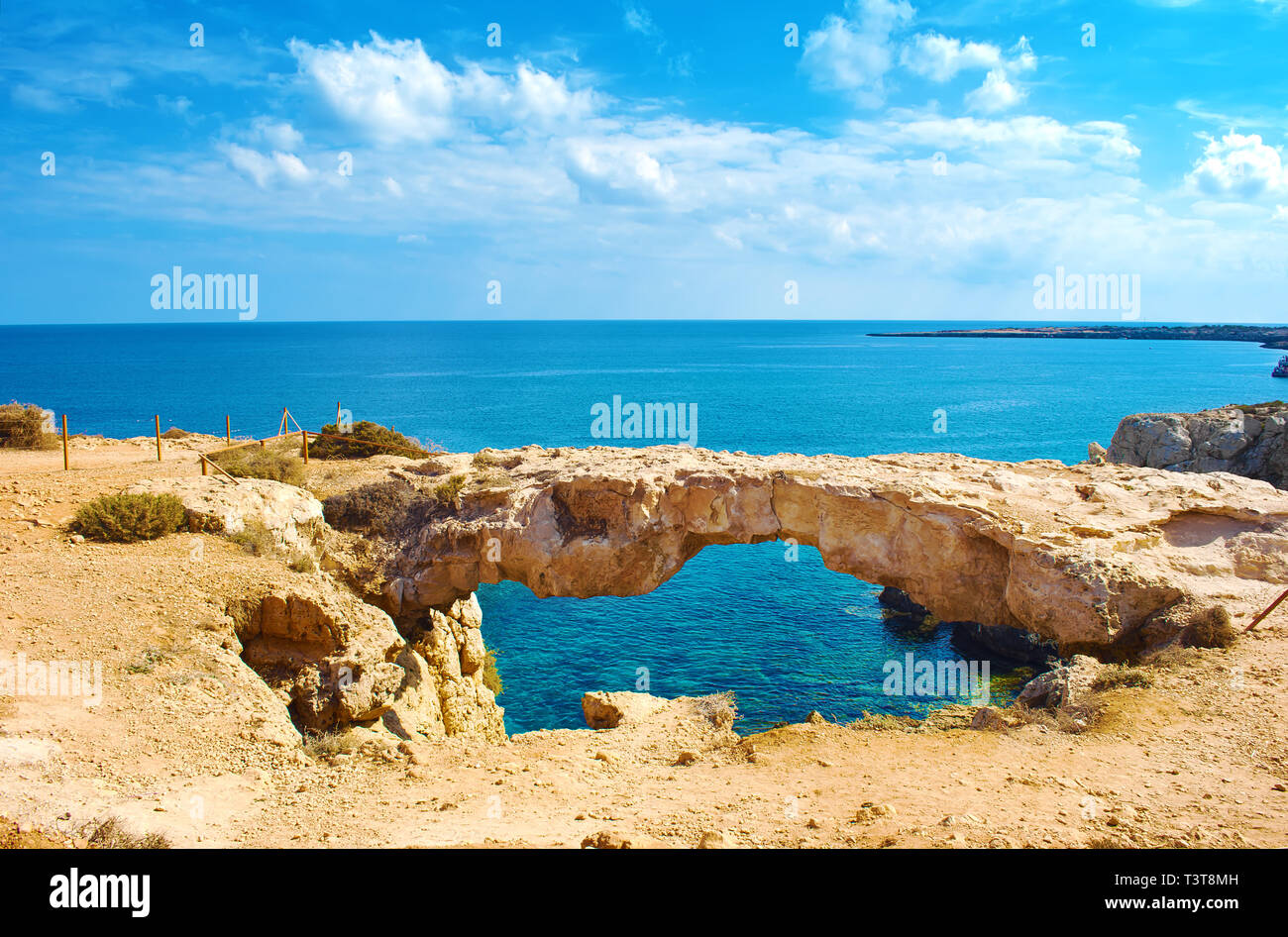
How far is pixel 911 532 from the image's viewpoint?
52.5 feet

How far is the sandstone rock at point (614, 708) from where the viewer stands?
17.4 m

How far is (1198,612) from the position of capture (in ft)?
46.2

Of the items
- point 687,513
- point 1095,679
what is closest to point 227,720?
point 687,513

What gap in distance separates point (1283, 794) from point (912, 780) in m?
4.52

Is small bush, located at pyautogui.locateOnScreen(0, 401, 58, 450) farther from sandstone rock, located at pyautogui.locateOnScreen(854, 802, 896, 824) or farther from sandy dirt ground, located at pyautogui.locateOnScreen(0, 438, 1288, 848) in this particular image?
sandstone rock, located at pyautogui.locateOnScreen(854, 802, 896, 824)

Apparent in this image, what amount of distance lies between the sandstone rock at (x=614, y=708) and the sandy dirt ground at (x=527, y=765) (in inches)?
90.7

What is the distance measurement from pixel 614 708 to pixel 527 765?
220 inches

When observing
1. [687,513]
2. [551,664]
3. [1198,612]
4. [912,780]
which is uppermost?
[687,513]

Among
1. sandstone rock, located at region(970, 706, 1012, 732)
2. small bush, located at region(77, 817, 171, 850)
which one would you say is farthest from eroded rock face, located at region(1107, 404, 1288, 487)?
small bush, located at region(77, 817, 171, 850)

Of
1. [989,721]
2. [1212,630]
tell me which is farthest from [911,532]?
[1212,630]

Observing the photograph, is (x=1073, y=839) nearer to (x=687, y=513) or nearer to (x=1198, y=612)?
(x=1198, y=612)

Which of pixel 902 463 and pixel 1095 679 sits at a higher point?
pixel 902 463

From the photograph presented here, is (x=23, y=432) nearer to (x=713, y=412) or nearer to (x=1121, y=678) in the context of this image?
(x=1121, y=678)

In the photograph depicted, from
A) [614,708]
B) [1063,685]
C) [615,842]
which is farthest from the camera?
[614,708]
